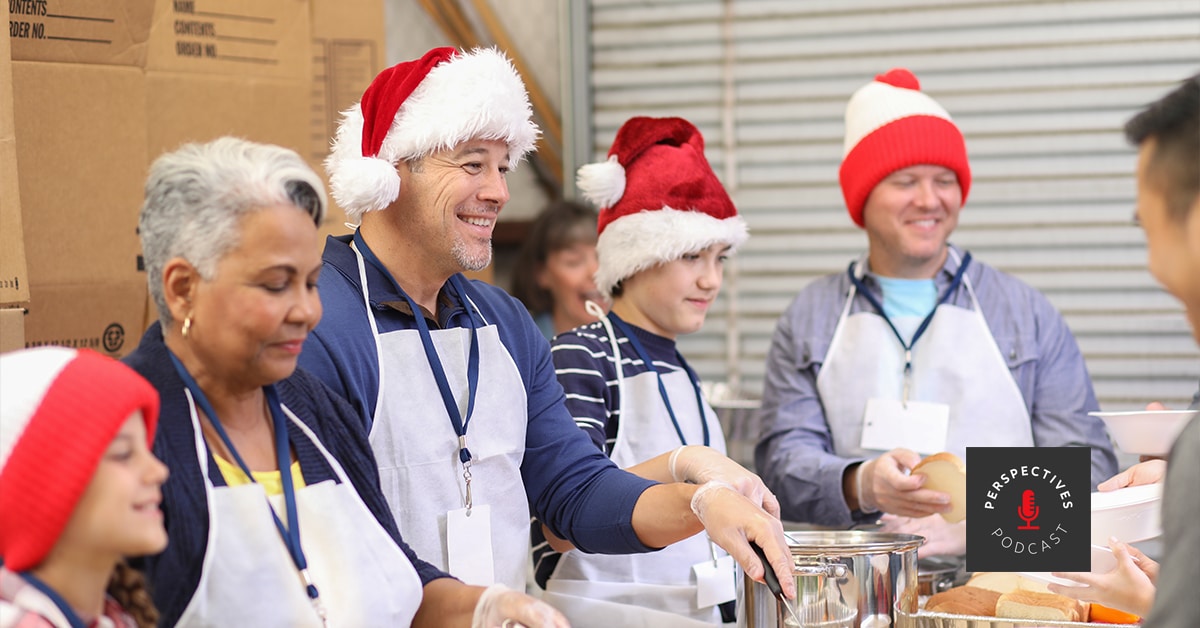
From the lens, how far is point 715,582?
246cm

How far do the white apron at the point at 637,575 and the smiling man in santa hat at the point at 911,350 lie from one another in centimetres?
53

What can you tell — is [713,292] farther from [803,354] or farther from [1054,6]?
[1054,6]

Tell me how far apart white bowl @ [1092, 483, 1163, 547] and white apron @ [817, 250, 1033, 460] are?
2.98 feet

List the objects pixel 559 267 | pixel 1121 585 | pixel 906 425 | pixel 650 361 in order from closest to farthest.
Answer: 1. pixel 1121 585
2. pixel 650 361
3. pixel 906 425
4. pixel 559 267

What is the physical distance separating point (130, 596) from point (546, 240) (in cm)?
308

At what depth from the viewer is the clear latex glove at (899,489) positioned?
2.54 meters

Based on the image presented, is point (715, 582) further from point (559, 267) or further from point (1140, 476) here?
point (559, 267)

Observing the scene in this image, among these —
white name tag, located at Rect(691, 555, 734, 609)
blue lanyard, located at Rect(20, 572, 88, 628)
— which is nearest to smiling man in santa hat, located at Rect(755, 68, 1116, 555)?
white name tag, located at Rect(691, 555, 734, 609)

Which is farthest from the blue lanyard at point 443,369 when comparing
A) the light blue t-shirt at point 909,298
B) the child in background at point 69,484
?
the light blue t-shirt at point 909,298

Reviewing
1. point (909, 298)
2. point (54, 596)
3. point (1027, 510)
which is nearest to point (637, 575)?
point (1027, 510)

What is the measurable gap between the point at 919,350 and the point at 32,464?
237 centimetres

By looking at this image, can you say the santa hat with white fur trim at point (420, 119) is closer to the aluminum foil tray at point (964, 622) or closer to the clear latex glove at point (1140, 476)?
the aluminum foil tray at point (964, 622)

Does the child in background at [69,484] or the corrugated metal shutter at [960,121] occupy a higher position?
the corrugated metal shutter at [960,121]

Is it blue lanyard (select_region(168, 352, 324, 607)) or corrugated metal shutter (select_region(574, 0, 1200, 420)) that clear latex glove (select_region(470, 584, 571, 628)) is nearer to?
blue lanyard (select_region(168, 352, 324, 607))
